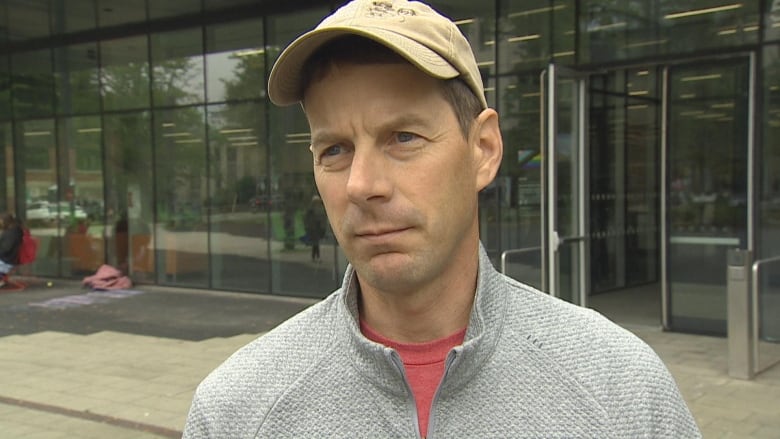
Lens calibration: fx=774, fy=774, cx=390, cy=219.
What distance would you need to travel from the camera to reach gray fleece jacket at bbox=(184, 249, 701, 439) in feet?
4.00

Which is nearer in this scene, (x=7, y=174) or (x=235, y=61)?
(x=235, y=61)

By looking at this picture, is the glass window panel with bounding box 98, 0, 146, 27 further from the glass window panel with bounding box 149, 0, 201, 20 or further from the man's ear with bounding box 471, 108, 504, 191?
the man's ear with bounding box 471, 108, 504, 191

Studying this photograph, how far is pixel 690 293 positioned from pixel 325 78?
8.71 meters

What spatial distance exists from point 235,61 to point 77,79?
13.6 feet

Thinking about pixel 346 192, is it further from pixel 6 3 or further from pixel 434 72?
pixel 6 3

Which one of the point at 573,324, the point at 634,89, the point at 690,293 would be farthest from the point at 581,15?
the point at 573,324

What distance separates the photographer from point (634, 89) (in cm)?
1136

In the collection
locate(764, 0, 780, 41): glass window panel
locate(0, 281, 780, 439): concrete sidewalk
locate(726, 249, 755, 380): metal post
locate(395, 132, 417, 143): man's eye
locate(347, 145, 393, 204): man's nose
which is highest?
locate(764, 0, 780, 41): glass window panel

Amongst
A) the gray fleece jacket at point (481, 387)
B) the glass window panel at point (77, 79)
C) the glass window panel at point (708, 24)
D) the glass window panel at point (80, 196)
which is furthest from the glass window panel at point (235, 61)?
the gray fleece jacket at point (481, 387)

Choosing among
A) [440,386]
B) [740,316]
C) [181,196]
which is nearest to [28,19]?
[181,196]

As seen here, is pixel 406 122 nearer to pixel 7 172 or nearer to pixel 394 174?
pixel 394 174

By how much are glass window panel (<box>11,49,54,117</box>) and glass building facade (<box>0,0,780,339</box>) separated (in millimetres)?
42

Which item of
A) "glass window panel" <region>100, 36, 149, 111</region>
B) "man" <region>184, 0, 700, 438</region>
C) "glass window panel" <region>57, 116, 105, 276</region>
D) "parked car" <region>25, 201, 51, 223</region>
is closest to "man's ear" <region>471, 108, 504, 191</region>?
"man" <region>184, 0, 700, 438</region>

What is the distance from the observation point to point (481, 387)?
4.15 ft
